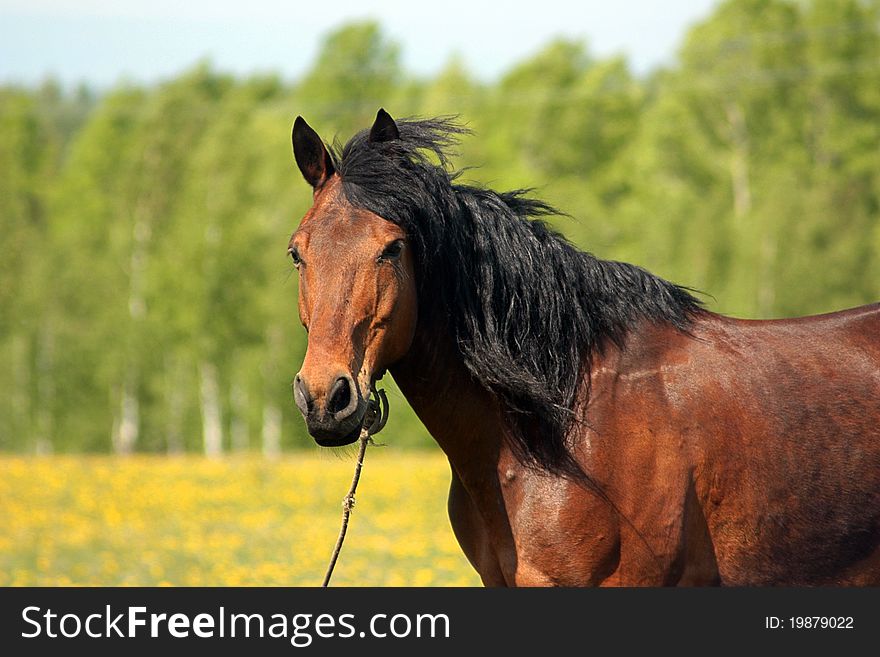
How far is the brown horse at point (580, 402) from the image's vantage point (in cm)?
431

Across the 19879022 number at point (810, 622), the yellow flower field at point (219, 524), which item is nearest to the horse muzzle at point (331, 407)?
the yellow flower field at point (219, 524)

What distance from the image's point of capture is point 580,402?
454 cm

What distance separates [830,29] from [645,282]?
3719cm

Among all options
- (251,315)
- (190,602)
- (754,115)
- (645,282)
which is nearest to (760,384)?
(645,282)

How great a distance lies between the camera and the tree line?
30344 mm

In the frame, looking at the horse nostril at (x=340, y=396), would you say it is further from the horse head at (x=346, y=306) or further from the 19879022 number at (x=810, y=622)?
the 19879022 number at (x=810, y=622)

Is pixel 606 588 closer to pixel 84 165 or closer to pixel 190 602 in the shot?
pixel 190 602

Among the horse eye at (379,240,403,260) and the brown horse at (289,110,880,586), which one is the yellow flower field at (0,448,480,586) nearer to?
the brown horse at (289,110,880,586)

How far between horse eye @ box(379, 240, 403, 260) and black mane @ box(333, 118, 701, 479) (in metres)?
0.11

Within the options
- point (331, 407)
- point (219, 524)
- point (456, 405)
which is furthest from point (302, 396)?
point (219, 524)

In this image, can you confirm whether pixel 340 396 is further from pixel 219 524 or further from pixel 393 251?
pixel 219 524

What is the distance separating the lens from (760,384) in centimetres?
462

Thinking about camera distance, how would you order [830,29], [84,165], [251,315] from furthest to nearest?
1. [84,165]
2. [830,29]
3. [251,315]

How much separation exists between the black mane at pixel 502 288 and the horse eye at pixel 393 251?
0.11 metres
